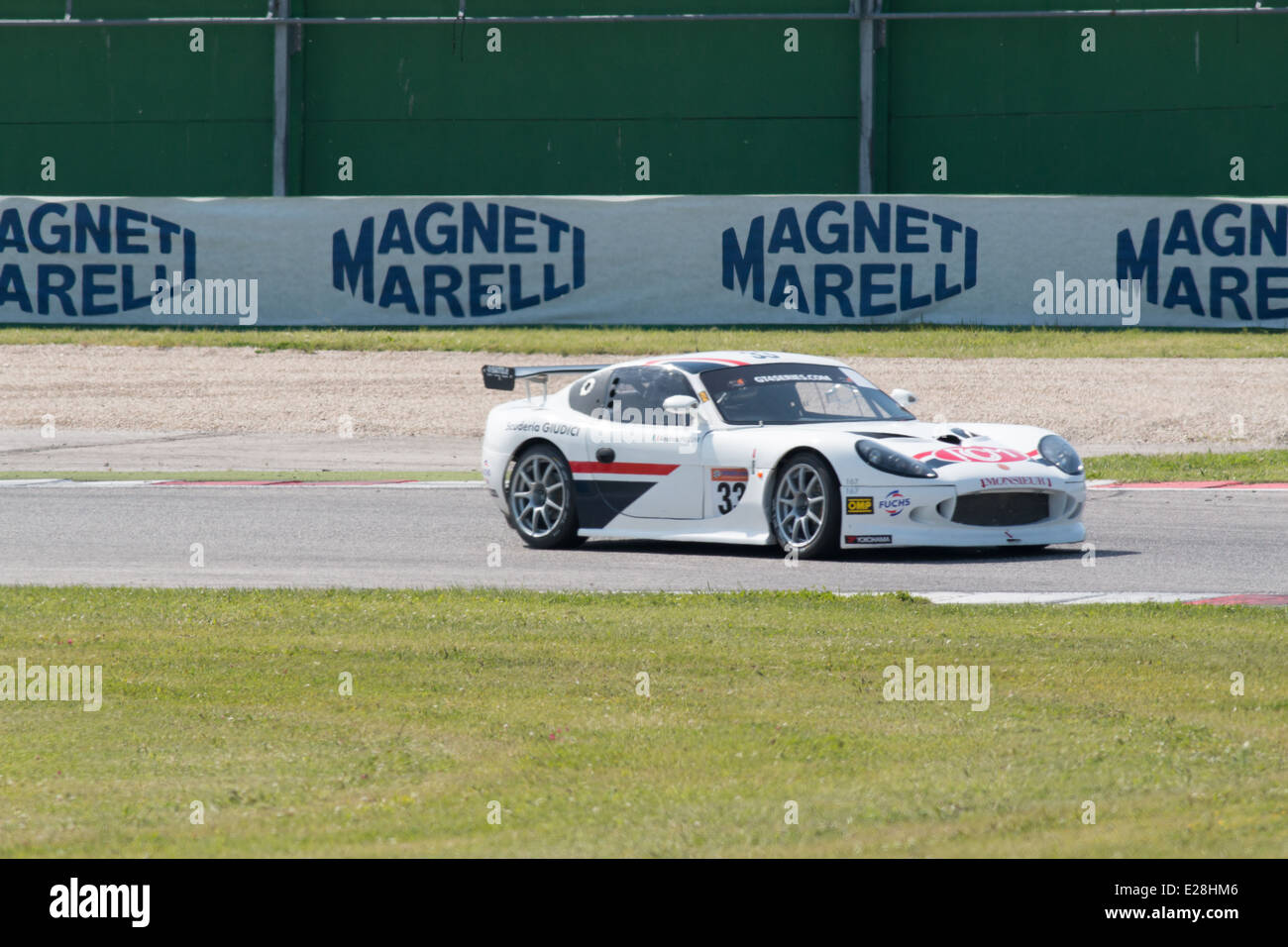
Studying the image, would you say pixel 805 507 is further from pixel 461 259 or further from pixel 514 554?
pixel 461 259

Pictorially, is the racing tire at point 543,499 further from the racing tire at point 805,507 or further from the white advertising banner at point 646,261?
the white advertising banner at point 646,261

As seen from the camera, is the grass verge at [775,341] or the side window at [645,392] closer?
the side window at [645,392]

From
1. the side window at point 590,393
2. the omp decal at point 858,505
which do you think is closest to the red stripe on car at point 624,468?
the side window at point 590,393

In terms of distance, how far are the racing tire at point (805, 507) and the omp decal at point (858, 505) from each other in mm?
56

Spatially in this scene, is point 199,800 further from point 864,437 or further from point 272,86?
point 272,86

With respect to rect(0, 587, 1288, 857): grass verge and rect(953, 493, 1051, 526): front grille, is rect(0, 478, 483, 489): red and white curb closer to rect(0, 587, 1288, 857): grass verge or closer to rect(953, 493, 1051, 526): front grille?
rect(953, 493, 1051, 526): front grille

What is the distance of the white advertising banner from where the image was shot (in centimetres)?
2430

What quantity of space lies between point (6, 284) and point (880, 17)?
13.8 metres

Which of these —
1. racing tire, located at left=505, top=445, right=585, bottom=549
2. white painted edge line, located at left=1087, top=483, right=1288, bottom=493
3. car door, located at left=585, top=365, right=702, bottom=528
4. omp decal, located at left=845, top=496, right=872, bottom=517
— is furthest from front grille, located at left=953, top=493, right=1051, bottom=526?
white painted edge line, located at left=1087, top=483, right=1288, bottom=493

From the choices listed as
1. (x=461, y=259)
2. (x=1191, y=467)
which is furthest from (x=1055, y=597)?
(x=461, y=259)

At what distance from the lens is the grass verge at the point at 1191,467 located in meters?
16.5

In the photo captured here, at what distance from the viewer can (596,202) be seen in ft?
84.3

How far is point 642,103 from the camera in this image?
31.2 metres

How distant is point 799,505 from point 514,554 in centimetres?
200
